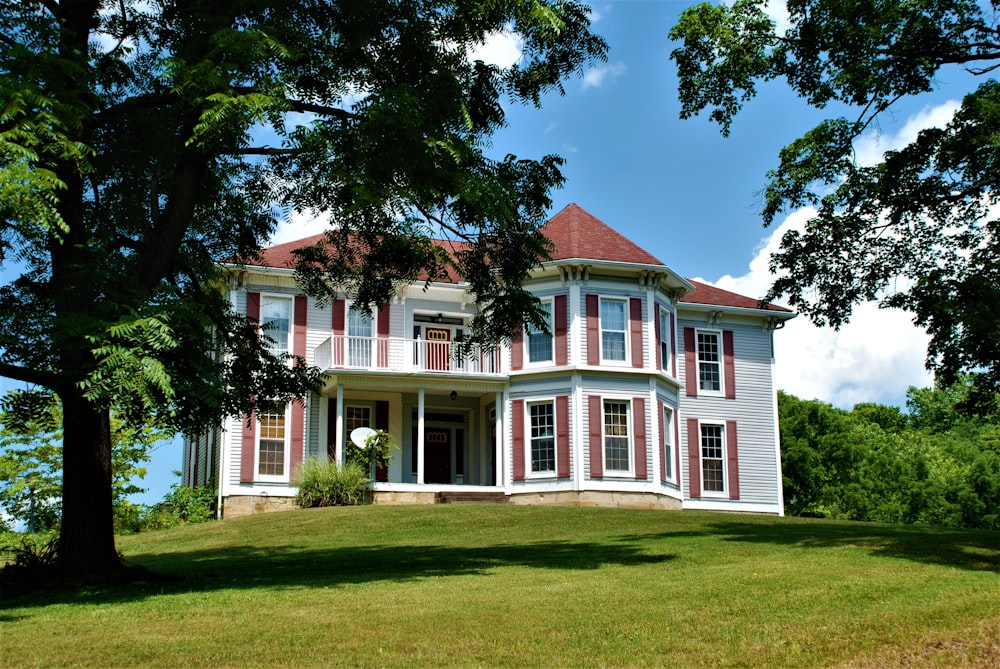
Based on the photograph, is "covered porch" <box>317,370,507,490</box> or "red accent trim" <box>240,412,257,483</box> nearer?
"red accent trim" <box>240,412,257,483</box>

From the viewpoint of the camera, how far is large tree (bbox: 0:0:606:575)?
426 inches

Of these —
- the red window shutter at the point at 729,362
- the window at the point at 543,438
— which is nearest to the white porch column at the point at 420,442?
the window at the point at 543,438

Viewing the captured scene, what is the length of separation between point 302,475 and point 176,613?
1620 centimetres

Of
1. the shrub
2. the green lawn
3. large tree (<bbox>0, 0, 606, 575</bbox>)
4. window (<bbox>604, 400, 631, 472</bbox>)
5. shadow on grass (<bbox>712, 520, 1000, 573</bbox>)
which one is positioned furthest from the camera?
window (<bbox>604, 400, 631, 472</bbox>)

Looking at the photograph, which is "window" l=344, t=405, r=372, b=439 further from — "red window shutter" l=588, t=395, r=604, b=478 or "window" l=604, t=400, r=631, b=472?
"window" l=604, t=400, r=631, b=472

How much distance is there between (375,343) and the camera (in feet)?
91.3

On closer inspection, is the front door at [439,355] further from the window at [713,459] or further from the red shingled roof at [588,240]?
the window at [713,459]

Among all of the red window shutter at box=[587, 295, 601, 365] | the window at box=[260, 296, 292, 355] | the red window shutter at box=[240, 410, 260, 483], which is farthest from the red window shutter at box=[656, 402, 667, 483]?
the red window shutter at box=[240, 410, 260, 483]

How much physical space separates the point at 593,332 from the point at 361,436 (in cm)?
681

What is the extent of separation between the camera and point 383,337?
28234 millimetres

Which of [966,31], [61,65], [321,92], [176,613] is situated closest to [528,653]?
[176,613]

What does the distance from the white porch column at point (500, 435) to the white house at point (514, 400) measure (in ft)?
0.10

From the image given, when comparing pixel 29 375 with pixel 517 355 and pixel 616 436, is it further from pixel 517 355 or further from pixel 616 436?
pixel 616 436

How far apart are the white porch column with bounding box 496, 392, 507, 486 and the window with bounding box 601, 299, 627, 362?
308 cm
